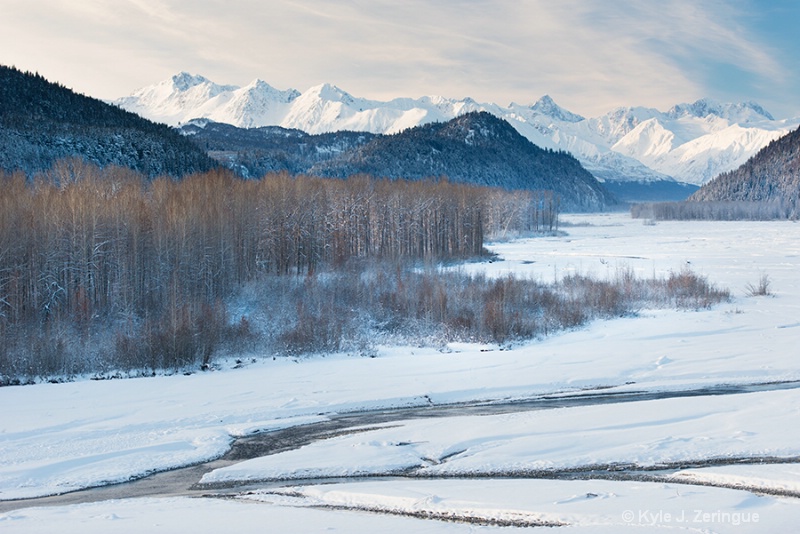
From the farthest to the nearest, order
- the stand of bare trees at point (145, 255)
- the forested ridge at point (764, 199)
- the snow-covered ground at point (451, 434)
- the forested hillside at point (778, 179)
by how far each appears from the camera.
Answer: the forested hillside at point (778, 179)
the forested ridge at point (764, 199)
the stand of bare trees at point (145, 255)
the snow-covered ground at point (451, 434)

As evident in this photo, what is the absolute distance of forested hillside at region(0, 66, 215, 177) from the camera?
75312mm

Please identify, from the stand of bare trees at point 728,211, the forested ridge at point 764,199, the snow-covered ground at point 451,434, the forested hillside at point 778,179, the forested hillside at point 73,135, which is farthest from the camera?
the forested hillside at point 778,179

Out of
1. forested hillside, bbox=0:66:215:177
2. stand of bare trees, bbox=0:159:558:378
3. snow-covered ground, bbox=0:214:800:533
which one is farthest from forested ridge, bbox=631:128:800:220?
snow-covered ground, bbox=0:214:800:533

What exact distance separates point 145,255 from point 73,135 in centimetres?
4281

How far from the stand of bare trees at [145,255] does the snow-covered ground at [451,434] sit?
505 cm

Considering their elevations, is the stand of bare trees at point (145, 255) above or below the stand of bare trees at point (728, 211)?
below

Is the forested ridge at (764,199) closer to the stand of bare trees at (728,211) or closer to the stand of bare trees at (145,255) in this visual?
the stand of bare trees at (728,211)

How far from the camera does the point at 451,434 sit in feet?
59.4

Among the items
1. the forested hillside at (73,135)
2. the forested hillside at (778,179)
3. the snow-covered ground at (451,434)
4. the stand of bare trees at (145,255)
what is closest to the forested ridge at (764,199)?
the forested hillside at (778,179)

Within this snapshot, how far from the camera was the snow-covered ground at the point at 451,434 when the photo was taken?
39.6ft

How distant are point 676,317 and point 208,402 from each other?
27183 mm

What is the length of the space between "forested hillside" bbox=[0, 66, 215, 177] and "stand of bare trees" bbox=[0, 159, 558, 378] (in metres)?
12.7

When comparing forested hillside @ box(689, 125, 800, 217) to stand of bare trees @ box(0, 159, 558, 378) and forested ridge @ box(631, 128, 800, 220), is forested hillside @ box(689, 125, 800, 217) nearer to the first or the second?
forested ridge @ box(631, 128, 800, 220)

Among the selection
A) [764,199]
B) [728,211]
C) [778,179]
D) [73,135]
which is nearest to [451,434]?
[73,135]
